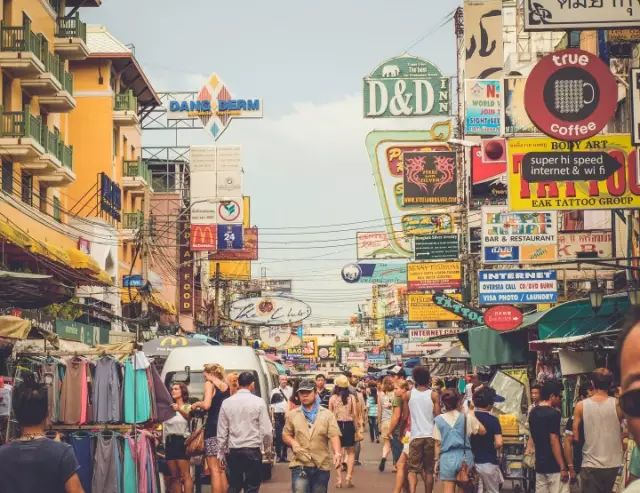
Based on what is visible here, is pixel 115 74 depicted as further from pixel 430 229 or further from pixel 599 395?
pixel 599 395

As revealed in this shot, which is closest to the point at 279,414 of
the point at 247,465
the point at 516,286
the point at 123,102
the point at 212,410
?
the point at 516,286

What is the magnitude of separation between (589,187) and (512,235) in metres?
8.42

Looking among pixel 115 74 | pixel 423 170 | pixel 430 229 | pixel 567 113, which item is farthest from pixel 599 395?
pixel 115 74

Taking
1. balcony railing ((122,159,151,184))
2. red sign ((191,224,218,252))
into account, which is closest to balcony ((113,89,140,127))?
balcony railing ((122,159,151,184))

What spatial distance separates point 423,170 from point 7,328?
Answer: 19570mm

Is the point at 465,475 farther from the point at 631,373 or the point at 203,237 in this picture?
the point at 203,237

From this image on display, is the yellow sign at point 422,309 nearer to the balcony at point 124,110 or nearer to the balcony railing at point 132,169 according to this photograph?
the balcony at point 124,110

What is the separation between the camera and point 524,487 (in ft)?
58.3

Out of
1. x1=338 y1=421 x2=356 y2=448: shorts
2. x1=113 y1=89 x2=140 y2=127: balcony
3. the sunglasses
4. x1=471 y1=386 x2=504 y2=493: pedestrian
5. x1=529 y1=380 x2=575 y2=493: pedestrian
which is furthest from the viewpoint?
x1=113 y1=89 x2=140 y2=127: balcony

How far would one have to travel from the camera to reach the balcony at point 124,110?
49.8 metres

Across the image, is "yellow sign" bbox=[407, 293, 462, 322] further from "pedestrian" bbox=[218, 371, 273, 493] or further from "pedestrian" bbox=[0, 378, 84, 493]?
"pedestrian" bbox=[0, 378, 84, 493]

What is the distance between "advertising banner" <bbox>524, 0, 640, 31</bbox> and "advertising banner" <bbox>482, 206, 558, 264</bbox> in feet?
39.9

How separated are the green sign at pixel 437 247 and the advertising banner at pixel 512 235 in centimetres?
1221

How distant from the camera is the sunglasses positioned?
83.6 inches
